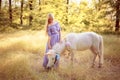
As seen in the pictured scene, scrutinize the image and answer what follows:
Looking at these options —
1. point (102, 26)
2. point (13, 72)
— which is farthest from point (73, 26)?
point (13, 72)

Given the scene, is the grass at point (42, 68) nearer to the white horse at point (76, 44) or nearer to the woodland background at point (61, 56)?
the woodland background at point (61, 56)

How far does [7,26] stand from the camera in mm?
17609

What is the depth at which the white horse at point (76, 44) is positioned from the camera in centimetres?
737

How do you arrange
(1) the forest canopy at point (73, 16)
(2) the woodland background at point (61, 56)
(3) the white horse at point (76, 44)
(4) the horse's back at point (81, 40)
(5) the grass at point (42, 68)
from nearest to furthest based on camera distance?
(5) the grass at point (42, 68), (2) the woodland background at point (61, 56), (3) the white horse at point (76, 44), (4) the horse's back at point (81, 40), (1) the forest canopy at point (73, 16)

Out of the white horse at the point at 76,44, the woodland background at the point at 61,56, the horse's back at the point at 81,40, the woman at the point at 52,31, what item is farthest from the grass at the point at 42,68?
the woman at the point at 52,31

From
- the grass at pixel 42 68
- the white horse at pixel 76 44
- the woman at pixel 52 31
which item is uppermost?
the woman at pixel 52 31

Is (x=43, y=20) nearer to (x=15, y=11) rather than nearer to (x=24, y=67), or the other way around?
(x=15, y=11)

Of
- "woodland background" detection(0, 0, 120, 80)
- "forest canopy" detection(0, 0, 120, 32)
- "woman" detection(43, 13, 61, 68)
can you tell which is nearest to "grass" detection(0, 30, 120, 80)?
"woodland background" detection(0, 0, 120, 80)

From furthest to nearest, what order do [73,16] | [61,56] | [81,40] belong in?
1. [73,16]
2. [61,56]
3. [81,40]

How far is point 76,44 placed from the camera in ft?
26.7

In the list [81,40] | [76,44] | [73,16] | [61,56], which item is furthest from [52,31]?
[73,16]

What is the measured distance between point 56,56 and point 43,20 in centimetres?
1071

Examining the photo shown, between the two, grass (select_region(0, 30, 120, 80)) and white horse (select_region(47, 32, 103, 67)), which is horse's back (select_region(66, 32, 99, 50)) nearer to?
white horse (select_region(47, 32, 103, 67))

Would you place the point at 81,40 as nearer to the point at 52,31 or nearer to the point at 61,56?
the point at 52,31
